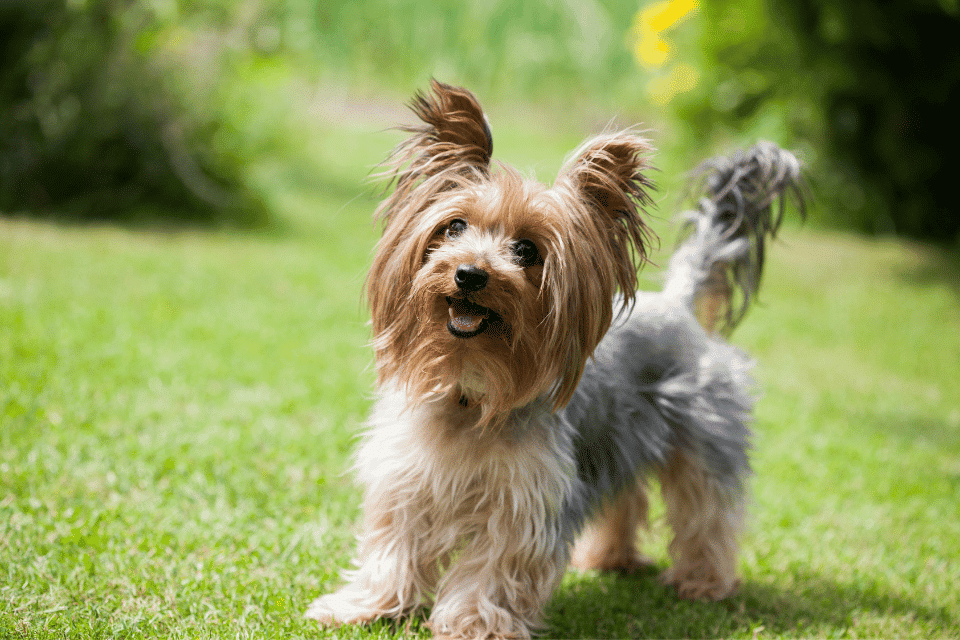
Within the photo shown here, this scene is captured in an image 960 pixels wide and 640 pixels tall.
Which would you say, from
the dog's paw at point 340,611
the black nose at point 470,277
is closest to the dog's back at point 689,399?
the black nose at point 470,277

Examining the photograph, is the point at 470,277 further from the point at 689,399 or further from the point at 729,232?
the point at 729,232

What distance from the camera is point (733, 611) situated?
405cm

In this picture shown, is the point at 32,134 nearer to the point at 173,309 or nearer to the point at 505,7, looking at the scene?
the point at 173,309

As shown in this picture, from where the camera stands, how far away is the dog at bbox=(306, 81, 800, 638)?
120 inches

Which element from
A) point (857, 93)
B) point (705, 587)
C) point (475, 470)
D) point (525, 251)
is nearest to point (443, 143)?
point (525, 251)

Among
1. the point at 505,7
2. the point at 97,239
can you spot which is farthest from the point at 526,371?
the point at 505,7

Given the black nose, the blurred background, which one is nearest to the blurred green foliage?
the blurred background

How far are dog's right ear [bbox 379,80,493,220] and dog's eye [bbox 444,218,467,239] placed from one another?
0.56ft

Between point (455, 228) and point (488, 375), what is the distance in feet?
1.86

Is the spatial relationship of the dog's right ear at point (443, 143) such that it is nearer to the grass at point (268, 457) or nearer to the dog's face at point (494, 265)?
the dog's face at point (494, 265)

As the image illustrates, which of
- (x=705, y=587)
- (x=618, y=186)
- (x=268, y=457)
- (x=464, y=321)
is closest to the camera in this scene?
(x=464, y=321)

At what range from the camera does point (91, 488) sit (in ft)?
13.6

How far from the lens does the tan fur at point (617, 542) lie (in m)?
4.44

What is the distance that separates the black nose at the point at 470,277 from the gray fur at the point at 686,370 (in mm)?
654
